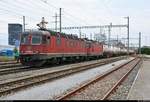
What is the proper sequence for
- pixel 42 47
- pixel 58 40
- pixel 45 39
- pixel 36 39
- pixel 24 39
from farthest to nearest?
1. pixel 58 40
2. pixel 24 39
3. pixel 36 39
4. pixel 45 39
5. pixel 42 47

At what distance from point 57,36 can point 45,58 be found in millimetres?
3655

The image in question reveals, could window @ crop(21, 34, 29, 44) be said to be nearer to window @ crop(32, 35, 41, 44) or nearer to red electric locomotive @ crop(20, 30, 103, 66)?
red electric locomotive @ crop(20, 30, 103, 66)

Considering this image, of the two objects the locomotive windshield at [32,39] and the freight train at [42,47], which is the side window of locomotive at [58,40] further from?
the locomotive windshield at [32,39]

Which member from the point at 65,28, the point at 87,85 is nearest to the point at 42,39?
the point at 87,85

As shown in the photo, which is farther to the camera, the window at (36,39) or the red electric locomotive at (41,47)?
the window at (36,39)

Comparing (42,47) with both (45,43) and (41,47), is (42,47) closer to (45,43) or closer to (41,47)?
(41,47)

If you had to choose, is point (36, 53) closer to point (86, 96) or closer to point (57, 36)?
point (57, 36)

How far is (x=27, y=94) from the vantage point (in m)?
13.8

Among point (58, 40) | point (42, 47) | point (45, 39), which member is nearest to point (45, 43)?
point (45, 39)

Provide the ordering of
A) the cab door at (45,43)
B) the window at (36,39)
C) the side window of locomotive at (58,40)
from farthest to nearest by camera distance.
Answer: the side window of locomotive at (58,40) → the window at (36,39) → the cab door at (45,43)

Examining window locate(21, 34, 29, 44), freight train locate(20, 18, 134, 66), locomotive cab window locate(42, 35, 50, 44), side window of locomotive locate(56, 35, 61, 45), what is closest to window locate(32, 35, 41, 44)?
freight train locate(20, 18, 134, 66)

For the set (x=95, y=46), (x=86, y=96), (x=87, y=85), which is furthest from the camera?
(x=95, y=46)

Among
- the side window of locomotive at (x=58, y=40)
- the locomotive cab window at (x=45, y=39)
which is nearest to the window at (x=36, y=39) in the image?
the locomotive cab window at (x=45, y=39)

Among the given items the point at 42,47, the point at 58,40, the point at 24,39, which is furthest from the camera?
the point at 58,40
